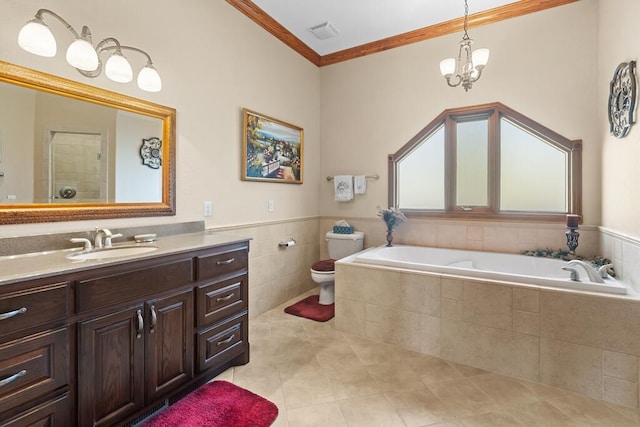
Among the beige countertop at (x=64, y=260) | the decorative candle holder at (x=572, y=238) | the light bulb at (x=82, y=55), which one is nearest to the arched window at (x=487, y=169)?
the decorative candle holder at (x=572, y=238)

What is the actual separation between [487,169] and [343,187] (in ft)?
4.91

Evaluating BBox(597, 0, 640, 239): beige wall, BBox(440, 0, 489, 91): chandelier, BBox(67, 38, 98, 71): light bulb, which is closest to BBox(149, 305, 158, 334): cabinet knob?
BBox(67, 38, 98, 71): light bulb

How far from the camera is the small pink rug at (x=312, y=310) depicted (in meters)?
2.88

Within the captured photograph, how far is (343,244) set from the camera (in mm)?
3412

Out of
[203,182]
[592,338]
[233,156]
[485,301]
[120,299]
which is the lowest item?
[592,338]

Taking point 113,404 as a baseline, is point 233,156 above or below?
above

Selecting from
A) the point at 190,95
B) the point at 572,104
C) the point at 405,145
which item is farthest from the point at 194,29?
the point at 572,104

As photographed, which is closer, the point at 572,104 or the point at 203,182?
the point at 203,182

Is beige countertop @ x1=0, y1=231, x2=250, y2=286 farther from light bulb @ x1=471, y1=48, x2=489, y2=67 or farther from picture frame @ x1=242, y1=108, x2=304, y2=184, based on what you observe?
light bulb @ x1=471, y1=48, x2=489, y2=67

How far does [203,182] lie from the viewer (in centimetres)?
238

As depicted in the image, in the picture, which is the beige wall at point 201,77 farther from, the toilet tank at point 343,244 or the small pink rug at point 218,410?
the small pink rug at point 218,410

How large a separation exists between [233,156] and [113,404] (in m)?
1.85

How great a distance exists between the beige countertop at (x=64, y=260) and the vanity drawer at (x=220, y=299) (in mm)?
255

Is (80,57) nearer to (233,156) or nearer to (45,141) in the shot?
(45,141)
